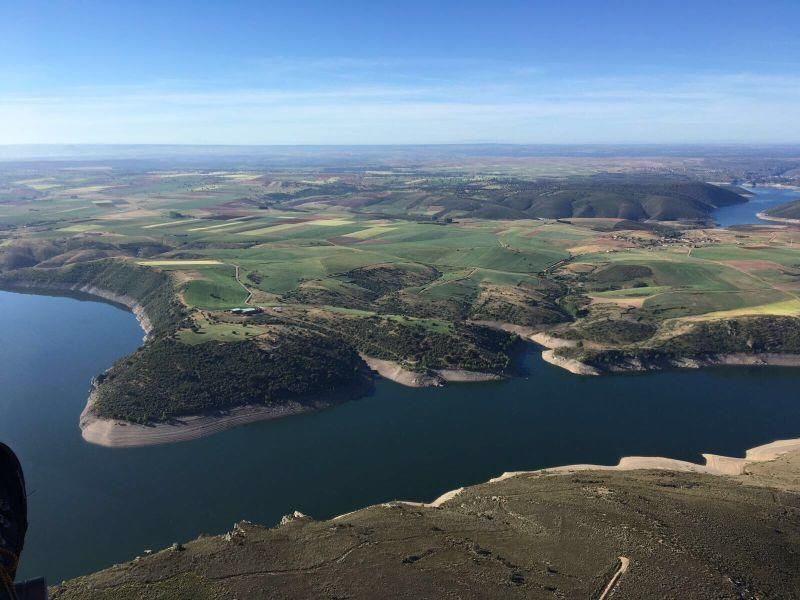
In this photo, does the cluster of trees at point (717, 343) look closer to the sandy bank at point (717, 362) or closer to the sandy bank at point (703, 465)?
the sandy bank at point (717, 362)

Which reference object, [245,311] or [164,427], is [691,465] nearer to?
[164,427]

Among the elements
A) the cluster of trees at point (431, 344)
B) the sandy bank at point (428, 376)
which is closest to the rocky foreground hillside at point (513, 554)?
the sandy bank at point (428, 376)

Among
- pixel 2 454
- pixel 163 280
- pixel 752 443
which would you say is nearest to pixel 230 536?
pixel 2 454

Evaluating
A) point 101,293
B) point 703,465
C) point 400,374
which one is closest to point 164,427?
point 400,374

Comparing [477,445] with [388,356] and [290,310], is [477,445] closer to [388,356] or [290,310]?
[388,356]

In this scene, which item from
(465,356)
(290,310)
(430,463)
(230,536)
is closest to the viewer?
(230,536)

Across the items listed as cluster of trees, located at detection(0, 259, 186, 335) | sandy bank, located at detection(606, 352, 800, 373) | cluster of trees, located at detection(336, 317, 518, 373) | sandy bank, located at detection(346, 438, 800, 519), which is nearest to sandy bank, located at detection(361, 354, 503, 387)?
cluster of trees, located at detection(336, 317, 518, 373)
